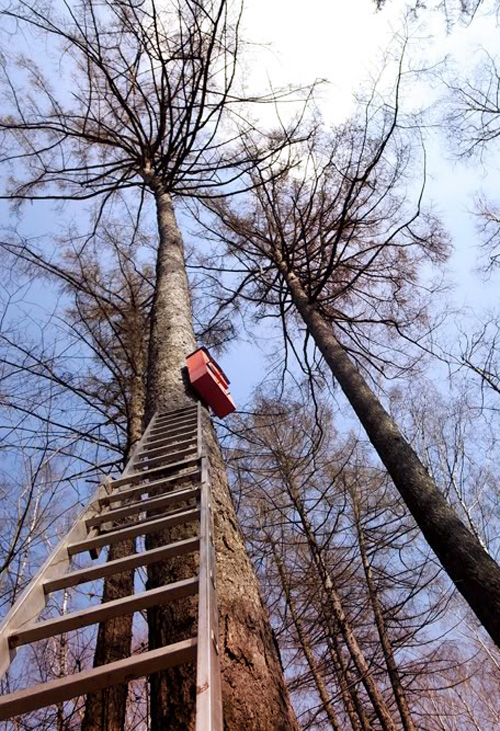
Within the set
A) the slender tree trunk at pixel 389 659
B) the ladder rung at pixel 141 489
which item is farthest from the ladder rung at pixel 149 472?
the slender tree trunk at pixel 389 659

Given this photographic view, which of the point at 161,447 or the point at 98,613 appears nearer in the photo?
the point at 98,613

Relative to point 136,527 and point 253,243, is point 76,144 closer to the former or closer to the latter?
point 253,243

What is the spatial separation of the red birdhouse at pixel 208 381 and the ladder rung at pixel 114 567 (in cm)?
189

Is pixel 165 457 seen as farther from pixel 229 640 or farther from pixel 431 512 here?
pixel 431 512

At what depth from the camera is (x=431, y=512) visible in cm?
379

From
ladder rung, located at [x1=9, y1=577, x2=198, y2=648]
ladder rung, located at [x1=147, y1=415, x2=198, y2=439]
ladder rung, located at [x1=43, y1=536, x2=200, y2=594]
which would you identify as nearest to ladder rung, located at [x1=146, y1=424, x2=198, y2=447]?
ladder rung, located at [x1=147, y1=415, x2=198, y2=439]

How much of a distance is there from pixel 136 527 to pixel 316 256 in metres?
6.98

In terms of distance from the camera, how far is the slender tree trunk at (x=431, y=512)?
10.3 ft

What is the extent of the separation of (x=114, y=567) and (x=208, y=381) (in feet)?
6.41

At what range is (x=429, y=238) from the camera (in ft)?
25.5

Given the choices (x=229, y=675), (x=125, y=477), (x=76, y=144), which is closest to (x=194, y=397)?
(x=125, y=477)

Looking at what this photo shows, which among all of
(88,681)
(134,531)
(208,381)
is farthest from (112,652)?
(88,681)

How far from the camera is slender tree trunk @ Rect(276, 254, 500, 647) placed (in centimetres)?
315

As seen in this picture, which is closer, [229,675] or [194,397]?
[229,675]
